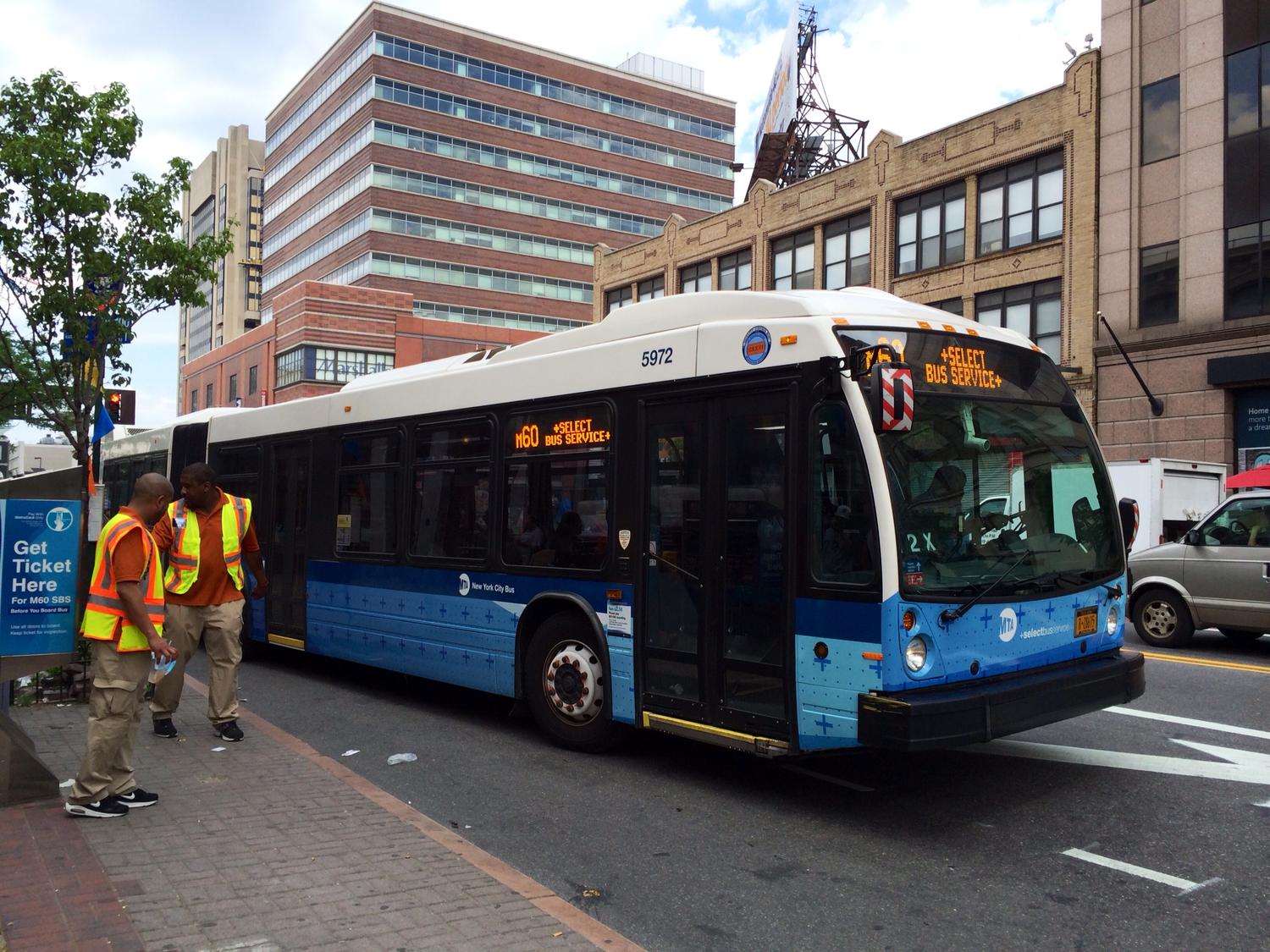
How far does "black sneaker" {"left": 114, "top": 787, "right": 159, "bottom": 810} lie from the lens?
564 cm

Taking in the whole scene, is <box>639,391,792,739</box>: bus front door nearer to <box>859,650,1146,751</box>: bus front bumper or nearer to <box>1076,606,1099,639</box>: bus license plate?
<box>859,650,1146,751</box>: bus front bumper

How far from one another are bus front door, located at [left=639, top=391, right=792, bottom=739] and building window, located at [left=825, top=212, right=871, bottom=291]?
26520 mm

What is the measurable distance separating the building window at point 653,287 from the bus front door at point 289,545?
102 feet

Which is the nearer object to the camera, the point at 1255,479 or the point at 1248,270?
the point at 1255,479

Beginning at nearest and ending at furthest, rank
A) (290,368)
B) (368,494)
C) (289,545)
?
1. (368,494)
2. (289,545)
3. (290,368)

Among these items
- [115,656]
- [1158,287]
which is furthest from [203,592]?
[1158,287]

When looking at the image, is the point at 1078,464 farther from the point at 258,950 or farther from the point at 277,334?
the point at 277,334

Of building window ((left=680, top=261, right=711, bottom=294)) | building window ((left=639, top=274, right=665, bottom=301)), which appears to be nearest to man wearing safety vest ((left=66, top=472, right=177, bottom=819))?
building window ((left=680, top=261, right=711, bottom=294))

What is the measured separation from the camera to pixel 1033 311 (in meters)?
27.9

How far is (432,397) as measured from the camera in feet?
29.1

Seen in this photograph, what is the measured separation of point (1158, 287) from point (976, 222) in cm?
549

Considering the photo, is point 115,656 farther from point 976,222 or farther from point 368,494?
point 976,222

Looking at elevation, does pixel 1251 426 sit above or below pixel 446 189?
below

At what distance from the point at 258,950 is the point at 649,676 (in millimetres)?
3140
